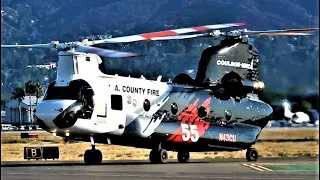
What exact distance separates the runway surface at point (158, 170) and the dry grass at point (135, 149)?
49cm

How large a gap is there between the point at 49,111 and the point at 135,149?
497 centimetres

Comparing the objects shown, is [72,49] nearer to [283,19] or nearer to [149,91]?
[149,91]

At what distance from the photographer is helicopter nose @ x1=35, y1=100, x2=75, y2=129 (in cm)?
2272

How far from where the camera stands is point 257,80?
26.5 metres

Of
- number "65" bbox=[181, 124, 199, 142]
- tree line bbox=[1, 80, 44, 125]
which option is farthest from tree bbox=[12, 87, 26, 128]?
number "65" bbox=[181, 124, 199, 142]

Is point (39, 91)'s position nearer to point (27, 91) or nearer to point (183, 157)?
point (27, 91)

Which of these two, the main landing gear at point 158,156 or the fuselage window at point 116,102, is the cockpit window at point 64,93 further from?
the main landing gear at point 158,156

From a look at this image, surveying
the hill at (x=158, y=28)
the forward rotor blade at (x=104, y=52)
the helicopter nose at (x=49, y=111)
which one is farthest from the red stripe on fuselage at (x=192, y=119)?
the forward rotor blade at (x=104, y=52)

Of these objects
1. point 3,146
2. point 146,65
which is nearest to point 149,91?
point 146,65

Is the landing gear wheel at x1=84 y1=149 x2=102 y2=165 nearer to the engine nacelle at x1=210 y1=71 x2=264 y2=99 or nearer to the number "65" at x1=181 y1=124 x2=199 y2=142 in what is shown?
the number "65" at x1=181 y1=124 x2=199 y2=142

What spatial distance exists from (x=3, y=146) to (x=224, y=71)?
23.5ft

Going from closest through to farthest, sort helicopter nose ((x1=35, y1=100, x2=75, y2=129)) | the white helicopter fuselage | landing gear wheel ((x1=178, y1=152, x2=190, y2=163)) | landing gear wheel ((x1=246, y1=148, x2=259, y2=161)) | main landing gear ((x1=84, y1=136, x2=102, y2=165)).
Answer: helicopter nose ((x1=35, y1=100, x2=75, y2=129)) < the white helicopter fuselage < main landing gear ((x1=84, y1=136, x2=102, y2=165)) < landing gear wheel ((x1=178, y1=152, x2=190, y2=163)) < landing gear wheel ((x1=246, y1=148, x2=259, y2=161))

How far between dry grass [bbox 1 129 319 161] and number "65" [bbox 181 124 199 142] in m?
1.21

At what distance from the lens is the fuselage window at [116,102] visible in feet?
79.2
